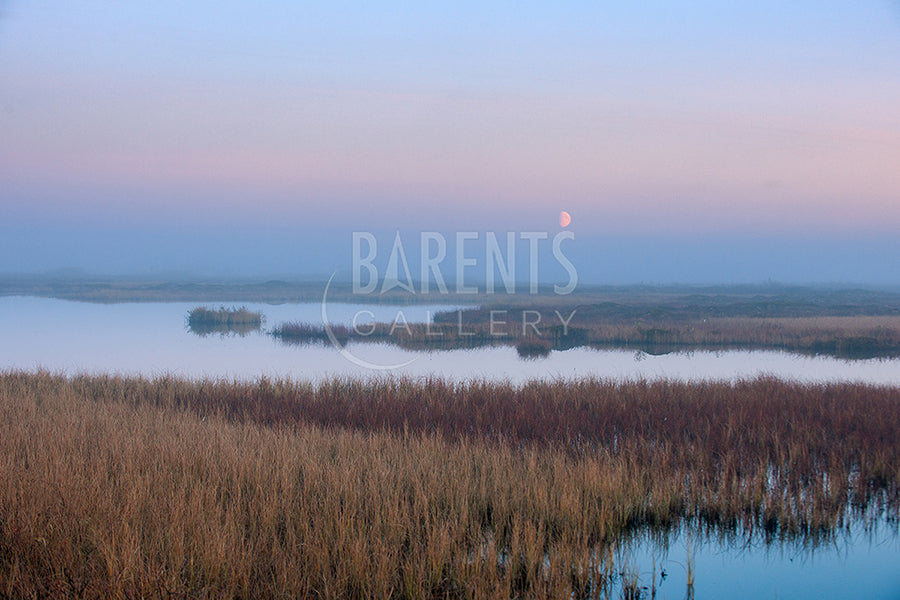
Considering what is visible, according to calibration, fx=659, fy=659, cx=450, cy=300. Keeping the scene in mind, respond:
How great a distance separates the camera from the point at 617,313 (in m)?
42.7

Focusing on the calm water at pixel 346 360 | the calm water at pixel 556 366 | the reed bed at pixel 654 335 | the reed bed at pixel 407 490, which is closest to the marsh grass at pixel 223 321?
the calm water at pixel 556 366

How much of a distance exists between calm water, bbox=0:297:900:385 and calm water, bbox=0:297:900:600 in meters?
0.04

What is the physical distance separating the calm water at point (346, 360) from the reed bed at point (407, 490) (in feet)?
21.8

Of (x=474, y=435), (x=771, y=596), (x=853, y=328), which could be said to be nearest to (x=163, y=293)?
(x=853, y=328)

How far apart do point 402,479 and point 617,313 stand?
36.9m

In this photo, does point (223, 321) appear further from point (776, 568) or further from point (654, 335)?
point (776, 568)

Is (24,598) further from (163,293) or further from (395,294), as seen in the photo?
(395,294)

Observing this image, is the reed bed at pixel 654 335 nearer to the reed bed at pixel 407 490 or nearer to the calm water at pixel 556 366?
the calm water at pixel 556 366

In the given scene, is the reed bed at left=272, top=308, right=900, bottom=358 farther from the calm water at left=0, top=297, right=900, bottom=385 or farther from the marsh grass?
the marsh grass

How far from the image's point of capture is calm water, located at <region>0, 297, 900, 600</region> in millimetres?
6340

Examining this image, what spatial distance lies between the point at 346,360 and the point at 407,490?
60.5 ft

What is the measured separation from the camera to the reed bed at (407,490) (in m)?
5.12

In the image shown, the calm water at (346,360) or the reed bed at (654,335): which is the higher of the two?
the reed bed at (654,335)

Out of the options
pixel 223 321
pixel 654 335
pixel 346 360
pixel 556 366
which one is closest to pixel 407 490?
pixel 556 366
